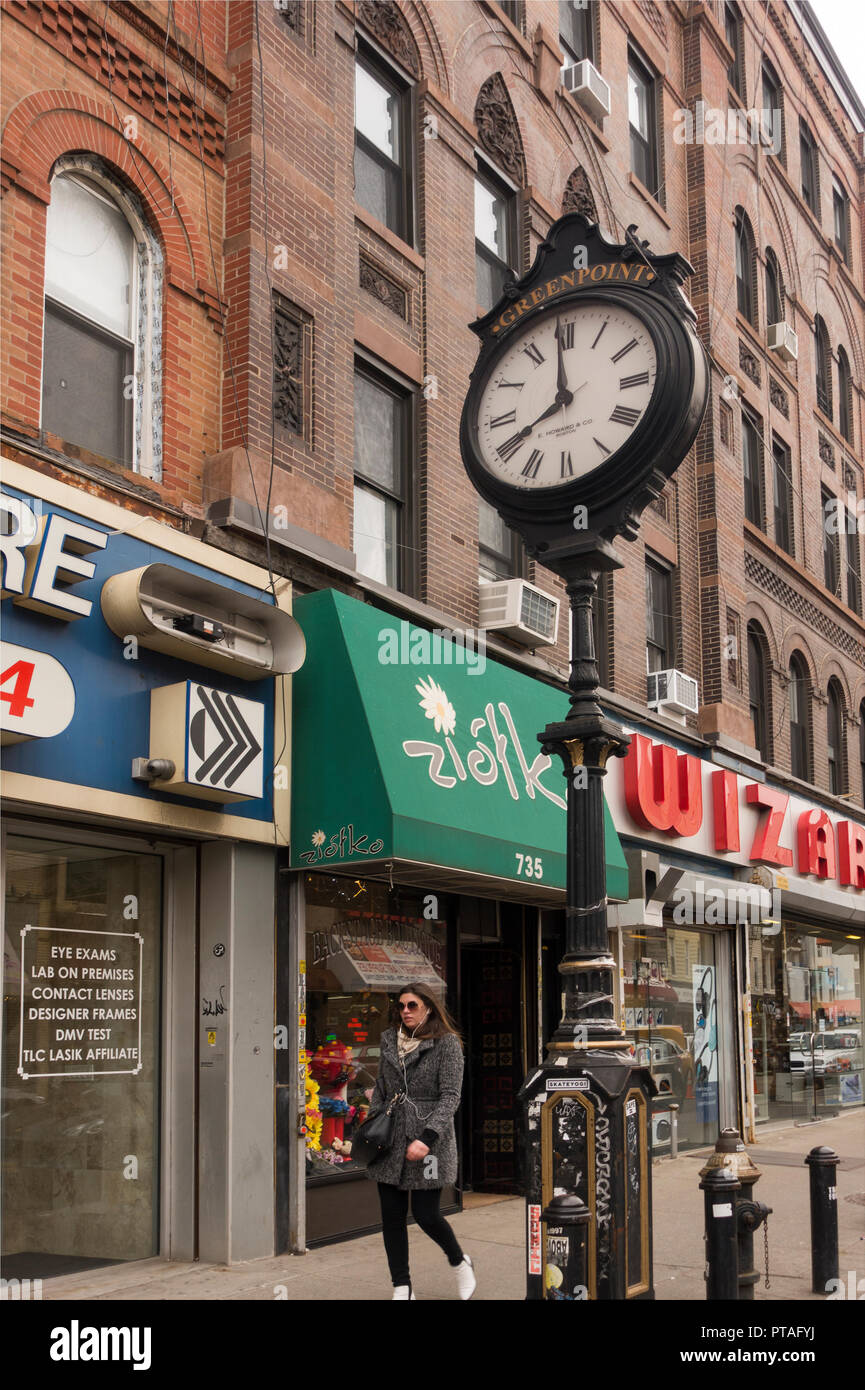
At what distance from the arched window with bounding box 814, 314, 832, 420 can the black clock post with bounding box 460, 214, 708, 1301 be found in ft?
61.5

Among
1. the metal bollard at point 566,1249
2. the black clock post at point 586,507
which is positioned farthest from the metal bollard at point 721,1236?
the metal bollard at point 566,1249

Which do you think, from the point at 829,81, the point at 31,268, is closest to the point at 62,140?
the point at 31,268

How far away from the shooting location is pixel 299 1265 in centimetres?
918

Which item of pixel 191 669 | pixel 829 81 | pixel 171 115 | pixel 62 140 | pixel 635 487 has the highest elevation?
pixel 829 81

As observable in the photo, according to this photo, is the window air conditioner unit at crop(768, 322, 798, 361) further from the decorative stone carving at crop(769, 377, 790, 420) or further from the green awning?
the green awning

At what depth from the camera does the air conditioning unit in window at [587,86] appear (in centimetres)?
1636

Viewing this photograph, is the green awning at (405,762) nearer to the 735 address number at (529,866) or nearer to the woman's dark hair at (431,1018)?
the 735 address number at (529,866)

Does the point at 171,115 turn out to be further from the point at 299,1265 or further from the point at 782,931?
the point at 782,931

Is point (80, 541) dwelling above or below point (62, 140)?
below

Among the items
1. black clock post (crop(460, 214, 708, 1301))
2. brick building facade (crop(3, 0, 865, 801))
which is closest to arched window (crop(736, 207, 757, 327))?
brick building facade (crop(3, 0, 865, 801))

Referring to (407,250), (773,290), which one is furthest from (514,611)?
(773,290)

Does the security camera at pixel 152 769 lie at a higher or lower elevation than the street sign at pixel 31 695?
lower

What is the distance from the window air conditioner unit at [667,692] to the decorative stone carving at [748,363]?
21.2 ft
